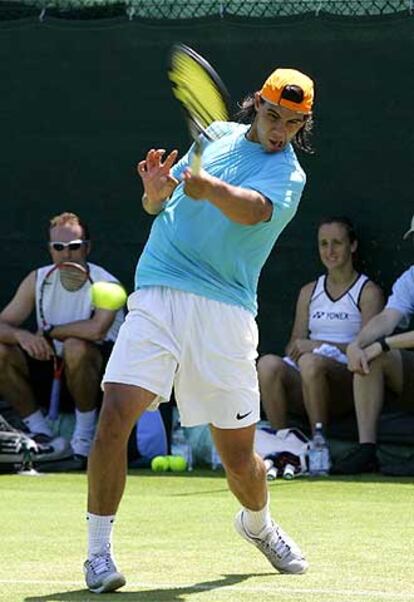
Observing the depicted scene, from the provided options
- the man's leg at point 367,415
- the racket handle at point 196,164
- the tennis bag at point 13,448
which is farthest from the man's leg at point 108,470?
the tennis bag at point 13,448

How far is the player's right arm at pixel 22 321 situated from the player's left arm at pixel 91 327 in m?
0.16

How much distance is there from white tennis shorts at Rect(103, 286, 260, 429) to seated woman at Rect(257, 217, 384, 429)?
4194mm

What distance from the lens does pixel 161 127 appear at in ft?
36.2

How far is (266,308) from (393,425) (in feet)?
4.29

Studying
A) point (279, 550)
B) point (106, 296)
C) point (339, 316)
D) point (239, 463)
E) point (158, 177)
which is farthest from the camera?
point (106, 296)

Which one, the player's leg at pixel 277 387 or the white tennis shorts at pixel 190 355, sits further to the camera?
the player's leg at pixel 277 387

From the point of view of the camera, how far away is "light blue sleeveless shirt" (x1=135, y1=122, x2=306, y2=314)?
561cm

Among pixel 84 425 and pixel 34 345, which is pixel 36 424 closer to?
pixel 84 425

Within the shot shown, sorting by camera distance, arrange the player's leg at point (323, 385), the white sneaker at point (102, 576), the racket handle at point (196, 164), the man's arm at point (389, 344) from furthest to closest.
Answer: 1. the player's leg at point (323, 385)
2. the man's arm at point (389, 344)
3. the white sneaker at point (102, 576)
4. the racket handle at point (196, 164)

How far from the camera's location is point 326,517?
7.67m

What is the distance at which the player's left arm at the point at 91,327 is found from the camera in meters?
10.5

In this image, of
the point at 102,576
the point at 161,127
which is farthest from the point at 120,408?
the point at 161,127

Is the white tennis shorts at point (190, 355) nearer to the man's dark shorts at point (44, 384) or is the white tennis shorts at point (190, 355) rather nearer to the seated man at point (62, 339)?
the seated man at point (62, 339)

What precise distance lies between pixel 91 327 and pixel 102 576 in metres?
5.17
